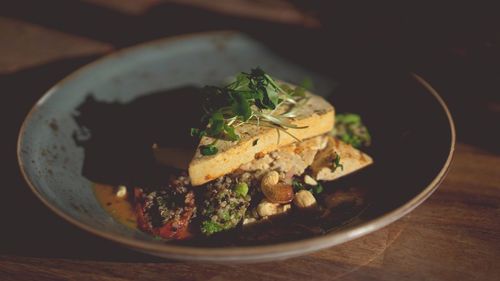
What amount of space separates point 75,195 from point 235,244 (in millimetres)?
855

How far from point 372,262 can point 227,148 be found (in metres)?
0.90

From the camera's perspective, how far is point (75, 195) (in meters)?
2.08

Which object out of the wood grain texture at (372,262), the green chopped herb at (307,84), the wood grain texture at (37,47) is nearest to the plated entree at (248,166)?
the green chopped herb at (307,84)

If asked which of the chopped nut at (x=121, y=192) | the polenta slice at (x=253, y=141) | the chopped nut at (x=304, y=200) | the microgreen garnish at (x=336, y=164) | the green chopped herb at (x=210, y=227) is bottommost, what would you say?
the green chopped herb at (x=210, y=227)

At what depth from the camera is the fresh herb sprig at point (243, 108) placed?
2.20 meters

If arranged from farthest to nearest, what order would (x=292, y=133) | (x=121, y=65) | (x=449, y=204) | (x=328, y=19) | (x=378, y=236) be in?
(x=328, y=19), (x=121, y=65), (x=292, y=133), (x=449, y=204), (x=378, y=236)

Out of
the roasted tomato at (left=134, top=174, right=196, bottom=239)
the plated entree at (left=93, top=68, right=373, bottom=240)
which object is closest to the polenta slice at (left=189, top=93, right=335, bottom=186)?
the plated entree at (left=93, top=68, right=373, bottom=240)

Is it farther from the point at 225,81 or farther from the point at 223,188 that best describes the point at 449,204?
the point at 225,81

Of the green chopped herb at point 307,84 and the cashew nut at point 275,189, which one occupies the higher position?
the green chopped herb at point 307,84

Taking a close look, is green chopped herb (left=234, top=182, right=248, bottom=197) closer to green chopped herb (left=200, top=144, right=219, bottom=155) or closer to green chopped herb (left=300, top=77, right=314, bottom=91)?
green chopped herb (left=200, top=144, right=219, bottom=155)

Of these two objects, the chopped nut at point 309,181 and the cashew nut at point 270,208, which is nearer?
the cashew nut at point 270,208

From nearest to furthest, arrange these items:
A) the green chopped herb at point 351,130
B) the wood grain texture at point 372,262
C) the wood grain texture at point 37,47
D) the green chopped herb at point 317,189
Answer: the wood grain texture at point 372,262, the green chopped herb at point 317,189, the green chopped herb at point 351,130, the wood grain texture at point 37,47

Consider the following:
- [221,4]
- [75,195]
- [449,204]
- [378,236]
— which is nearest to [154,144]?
[75,195]

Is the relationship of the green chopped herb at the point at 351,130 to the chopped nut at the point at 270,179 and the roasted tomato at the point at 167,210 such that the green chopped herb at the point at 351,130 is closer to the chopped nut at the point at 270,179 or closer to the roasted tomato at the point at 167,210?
the chopped nut at the point at 270,179
